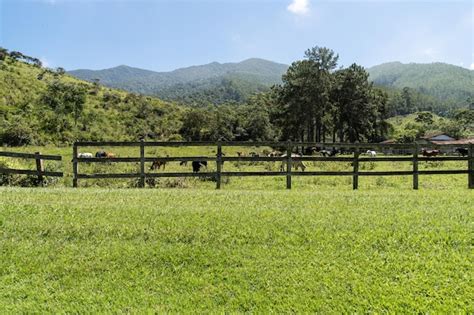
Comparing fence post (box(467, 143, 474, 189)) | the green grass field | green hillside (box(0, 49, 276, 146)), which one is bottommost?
the green grass field

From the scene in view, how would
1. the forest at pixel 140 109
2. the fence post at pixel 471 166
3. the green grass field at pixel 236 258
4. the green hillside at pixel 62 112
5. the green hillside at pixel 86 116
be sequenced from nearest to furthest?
1. the green grass field at pixel 236 258
2. the fence post at pixel 471 166
3. the green hillside at pixel 62 112
4. the green hillside at pixel 86 116
5. the forest at pixel 140 109

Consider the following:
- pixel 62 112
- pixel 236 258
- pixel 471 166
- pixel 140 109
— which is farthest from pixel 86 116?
pixel 236 258

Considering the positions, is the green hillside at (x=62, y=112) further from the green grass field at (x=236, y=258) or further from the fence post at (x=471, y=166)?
the fence post at (x=471, y=166)

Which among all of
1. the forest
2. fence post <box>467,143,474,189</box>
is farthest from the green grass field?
the forest

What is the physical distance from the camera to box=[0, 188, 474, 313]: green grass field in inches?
169

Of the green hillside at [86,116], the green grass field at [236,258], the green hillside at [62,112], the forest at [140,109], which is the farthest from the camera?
the forest at [140,109]

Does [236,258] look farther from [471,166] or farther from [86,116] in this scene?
[86,116]

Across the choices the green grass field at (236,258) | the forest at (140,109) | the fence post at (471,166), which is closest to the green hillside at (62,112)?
the forest at (140,109)

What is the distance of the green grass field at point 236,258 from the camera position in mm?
4293

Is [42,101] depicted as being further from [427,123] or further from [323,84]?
[427,123]

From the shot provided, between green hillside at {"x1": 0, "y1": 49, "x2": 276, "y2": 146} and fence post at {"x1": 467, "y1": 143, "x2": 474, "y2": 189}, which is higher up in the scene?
green hillside at {"x1": 0, "y1": 49, "x2": 276, "y2": 146}

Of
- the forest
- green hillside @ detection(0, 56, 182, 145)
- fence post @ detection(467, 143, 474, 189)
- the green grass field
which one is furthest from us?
the forest

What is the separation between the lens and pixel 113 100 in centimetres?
7538

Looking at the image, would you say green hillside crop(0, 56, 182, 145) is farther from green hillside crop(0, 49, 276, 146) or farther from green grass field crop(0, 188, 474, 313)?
→ green grass field crop(0, 188, 474, 313)
